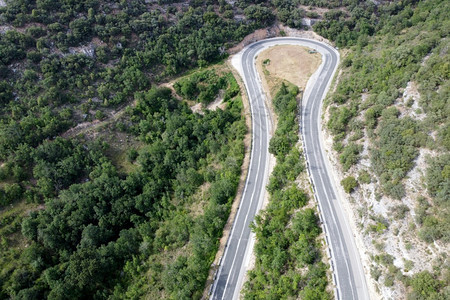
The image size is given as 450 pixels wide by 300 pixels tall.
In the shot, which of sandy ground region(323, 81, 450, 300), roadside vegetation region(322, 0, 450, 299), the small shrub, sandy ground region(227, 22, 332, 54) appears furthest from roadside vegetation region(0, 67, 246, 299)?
sandy ground region(227, 22, 332, 54)

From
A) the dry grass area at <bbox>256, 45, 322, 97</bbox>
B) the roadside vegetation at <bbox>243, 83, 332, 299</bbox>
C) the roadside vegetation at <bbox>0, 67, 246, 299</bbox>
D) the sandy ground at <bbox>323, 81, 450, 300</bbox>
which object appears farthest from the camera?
the dry grass area at <bbox>256, 45, 322, 97</bbox>

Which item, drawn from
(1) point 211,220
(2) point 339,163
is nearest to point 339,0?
(2) point 339,163

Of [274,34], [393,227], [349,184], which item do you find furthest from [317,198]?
[274,34]

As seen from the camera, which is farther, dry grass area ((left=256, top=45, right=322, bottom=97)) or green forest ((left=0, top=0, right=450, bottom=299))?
dry grass area ((left=256, top=45, right=322, bottom=97))

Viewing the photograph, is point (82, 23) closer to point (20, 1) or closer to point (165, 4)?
point (20, 1)

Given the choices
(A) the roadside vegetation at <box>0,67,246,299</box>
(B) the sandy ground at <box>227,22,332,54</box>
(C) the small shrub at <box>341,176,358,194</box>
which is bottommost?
(A) the roadside vegetation at <box>0,67,246,299</box>

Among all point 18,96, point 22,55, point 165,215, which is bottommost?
point 165,215

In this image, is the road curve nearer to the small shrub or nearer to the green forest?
the small shrub

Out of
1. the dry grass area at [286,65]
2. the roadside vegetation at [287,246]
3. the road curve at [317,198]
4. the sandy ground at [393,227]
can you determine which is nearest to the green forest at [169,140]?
the roadside vegetation at [287,246]
